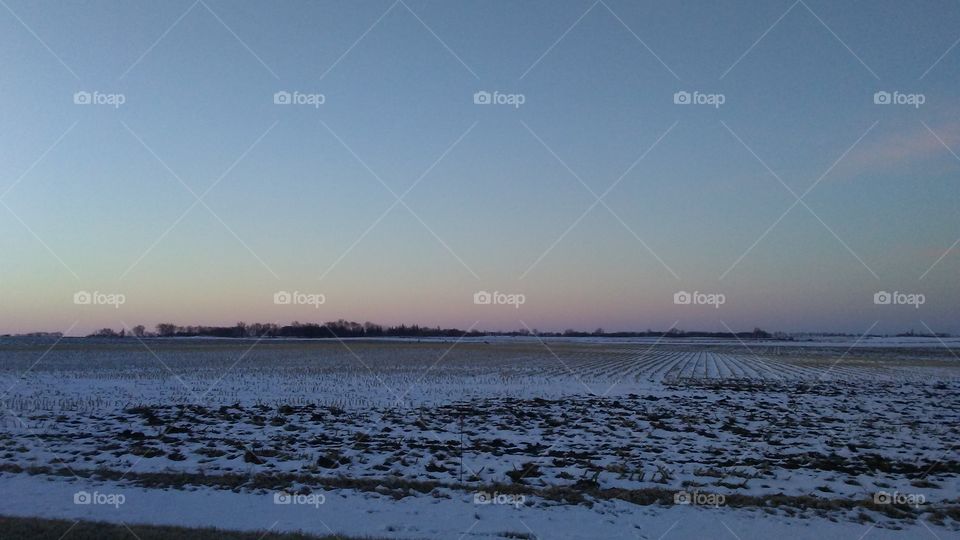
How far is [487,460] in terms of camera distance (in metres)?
16.4

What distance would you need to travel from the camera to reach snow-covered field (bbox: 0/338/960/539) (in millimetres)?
11523

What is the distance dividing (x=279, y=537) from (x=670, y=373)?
39.9 metres

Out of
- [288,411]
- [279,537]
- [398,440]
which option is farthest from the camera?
[288,411]

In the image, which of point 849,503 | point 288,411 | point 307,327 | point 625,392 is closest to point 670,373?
point 625,392

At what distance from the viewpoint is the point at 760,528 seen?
1120cm

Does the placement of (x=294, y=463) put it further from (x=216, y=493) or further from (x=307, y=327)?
(x=307, y=327)

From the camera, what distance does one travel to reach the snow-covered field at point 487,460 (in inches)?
454

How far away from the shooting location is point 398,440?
18906 millimetres

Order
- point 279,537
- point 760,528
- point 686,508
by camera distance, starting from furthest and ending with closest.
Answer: point 686,508 → point 760,528 → point 279,537

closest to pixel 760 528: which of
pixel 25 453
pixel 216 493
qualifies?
pixel 216 493

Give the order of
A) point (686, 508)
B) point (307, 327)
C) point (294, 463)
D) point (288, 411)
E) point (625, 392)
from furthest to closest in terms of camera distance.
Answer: point (307, 327) → point (625, 392) → point (288, 411) → point (294, 463) → point (686, 508)

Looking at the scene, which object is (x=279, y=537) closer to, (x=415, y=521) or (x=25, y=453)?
(x=415, y=521)

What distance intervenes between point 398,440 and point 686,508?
931 cm

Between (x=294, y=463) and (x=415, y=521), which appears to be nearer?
(x=415, y=521)
